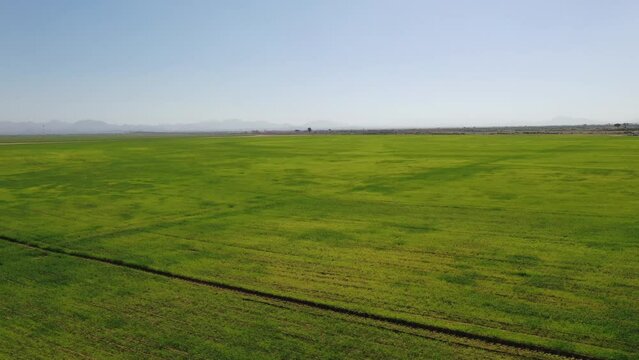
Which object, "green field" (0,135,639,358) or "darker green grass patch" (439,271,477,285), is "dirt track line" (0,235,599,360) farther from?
"darker green grass patch" (439,271,477,285)

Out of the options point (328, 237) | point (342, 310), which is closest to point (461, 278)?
point (342, 310)

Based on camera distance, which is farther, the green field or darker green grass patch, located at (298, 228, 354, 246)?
darker green grass patch, located at (298, 228, 354, 246)

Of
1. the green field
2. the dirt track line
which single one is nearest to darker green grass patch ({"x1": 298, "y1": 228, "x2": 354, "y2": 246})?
the green field

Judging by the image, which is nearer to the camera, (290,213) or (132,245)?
(132,245)

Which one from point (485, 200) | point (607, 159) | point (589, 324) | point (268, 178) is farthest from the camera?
point (607, 159)

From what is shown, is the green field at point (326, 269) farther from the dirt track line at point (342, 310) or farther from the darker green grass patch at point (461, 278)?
the dirt track line at point (342, 310)

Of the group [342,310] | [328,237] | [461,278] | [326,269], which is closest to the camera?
[342,310]

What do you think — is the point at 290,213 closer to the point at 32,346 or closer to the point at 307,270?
the point at 307,270

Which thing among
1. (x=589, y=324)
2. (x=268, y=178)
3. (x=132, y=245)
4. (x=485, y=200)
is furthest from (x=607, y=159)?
(x=132, y=245)

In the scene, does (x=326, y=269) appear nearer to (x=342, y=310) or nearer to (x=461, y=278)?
(x=342, y=310)
